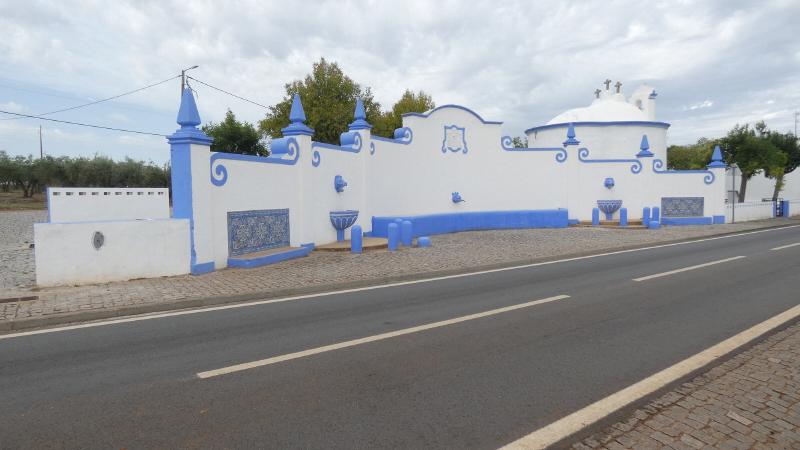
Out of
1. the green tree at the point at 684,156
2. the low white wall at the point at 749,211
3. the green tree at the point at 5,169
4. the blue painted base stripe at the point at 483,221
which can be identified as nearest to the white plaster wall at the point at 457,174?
the blue painted base stripe at the point at 483,221

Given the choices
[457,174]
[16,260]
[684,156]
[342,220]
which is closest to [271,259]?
[342,220]

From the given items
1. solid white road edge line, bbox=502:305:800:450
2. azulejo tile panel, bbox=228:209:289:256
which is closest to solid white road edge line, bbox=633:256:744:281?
solid white road edge line, bbox=502:305:800:450

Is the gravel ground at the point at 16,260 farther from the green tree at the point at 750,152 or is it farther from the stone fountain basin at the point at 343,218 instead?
the green tree at the point at 750,152

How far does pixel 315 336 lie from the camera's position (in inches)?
245

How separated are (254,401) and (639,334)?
4.50 metres

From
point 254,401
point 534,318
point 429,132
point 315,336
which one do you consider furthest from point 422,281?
point 429,132

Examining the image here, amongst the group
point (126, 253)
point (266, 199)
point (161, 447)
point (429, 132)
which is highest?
point (429, 132)

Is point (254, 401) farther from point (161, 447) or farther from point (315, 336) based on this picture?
point (315, 336)

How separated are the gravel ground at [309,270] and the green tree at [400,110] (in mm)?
22380

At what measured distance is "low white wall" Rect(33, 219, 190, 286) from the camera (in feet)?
30.3

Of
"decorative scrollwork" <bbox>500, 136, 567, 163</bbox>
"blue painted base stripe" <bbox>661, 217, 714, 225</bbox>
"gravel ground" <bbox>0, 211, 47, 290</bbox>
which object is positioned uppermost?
"decorative scrollwork" <bbox>500, 136, 567, 163</bbox>

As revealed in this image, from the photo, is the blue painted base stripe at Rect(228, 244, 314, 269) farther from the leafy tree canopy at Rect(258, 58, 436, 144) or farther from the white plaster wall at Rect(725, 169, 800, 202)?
the white plaster wall at Rect(725, 169, 800, 202)

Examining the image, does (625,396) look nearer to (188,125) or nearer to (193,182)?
(193,182)

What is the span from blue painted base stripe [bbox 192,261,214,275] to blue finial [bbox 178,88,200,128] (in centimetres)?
285
